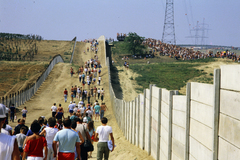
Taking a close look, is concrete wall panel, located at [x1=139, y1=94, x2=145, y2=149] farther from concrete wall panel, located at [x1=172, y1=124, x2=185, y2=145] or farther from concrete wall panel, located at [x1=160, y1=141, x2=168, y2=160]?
concrete wall panel, located at [x1=172, y1=124, x2=185, y2=145]

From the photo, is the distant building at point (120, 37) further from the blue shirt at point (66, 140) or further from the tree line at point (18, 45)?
the blue shirt at point (66, 140)

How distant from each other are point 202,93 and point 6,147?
318 centimetres

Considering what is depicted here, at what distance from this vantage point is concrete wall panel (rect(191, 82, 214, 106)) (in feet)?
14.8

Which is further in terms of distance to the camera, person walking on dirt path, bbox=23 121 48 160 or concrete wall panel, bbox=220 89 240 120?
person walking on dirt path, bbox=23 121 48 160

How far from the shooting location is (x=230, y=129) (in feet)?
12.2

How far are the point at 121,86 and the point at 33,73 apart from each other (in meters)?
17.9

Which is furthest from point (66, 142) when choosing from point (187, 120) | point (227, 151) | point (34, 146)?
point (227, 151)

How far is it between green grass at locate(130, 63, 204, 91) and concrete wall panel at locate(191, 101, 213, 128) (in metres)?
39.3

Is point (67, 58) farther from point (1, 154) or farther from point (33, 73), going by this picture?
point (1, 154)

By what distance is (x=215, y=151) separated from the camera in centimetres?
421

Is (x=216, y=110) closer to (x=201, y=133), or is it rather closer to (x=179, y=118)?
(x=201, y=133)

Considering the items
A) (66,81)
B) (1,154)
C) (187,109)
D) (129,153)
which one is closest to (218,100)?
(187,109)

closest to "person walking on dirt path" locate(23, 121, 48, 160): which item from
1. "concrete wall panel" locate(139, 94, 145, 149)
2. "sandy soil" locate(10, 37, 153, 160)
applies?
"concrete wall panel" locate(139, 94, 145, 149)

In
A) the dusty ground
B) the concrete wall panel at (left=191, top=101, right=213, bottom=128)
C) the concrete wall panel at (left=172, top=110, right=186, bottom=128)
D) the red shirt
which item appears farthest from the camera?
the dusty ground
